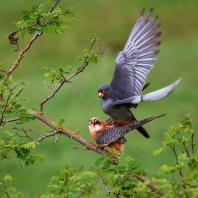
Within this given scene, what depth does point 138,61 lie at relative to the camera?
687 cm

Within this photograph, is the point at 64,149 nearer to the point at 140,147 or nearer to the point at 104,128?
the point at 140,147

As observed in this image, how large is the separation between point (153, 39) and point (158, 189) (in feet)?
6.57

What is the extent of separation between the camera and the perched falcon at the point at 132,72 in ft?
21.0

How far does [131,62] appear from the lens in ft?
22.7

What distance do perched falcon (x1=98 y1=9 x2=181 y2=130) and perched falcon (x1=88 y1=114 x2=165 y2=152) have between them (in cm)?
10

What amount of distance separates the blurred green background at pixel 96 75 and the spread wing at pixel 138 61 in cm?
556

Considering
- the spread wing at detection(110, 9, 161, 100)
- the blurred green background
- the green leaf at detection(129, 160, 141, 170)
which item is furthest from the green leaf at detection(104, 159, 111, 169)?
the blurred green background

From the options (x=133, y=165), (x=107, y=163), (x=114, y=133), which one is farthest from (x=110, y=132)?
(x=133, y=165)

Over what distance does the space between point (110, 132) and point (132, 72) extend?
690 mm

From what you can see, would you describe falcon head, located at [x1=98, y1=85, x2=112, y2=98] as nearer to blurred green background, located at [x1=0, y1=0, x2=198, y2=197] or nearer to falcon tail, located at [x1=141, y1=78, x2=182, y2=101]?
falcon tail, located at [x1=141, y1=78, x2=182, y2=101]

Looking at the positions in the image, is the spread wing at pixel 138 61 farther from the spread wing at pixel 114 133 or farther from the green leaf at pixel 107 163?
the green leaf at pixel 107 163

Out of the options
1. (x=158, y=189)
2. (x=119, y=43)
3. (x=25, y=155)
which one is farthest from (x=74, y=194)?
(x=119, y=43)

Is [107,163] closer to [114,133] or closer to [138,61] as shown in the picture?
[114,133]

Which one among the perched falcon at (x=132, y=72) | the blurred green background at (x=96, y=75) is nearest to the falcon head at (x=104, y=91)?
the perched falcon at (x=132, y=72)
